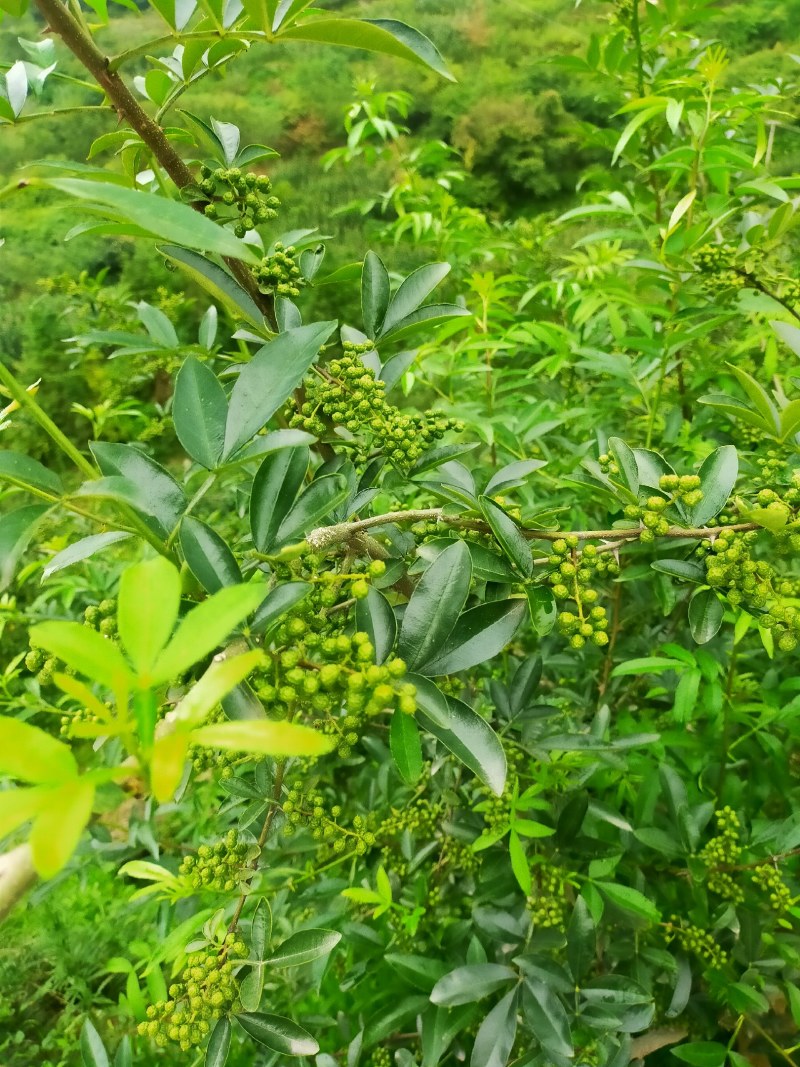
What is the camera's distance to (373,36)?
1.58 feet

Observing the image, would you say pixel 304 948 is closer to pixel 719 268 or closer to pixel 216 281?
pixel 216 281

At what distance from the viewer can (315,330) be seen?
1.70 feet

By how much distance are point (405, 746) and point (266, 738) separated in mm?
311

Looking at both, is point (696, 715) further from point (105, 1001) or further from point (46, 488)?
point (105, 1001)

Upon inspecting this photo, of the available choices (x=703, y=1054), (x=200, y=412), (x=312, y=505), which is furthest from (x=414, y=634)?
(x=703, y=1054)

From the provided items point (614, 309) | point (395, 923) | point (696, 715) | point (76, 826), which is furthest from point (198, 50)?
point (696, 715)

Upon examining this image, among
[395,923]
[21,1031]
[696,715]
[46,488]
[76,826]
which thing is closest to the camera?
[76,826]

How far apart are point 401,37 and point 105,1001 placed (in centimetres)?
221

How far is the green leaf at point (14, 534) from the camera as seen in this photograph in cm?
44

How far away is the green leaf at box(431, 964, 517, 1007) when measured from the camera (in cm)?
87

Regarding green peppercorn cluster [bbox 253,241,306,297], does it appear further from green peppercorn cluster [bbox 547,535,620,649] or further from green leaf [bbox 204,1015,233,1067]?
green leaf [bbox 204,1015,233,1067]

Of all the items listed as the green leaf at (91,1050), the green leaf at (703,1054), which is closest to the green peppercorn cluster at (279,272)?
the green leaf at (91,1050)

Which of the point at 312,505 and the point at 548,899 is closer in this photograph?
the point at 312,505

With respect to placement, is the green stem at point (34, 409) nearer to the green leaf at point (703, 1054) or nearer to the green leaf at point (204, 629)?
the green leaf at point (204, 629)
